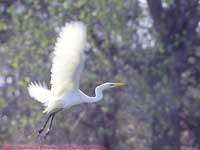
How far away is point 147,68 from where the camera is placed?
14.8 metres

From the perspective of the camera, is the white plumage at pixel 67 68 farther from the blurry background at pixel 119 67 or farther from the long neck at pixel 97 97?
the blurry background at pixel 119 67

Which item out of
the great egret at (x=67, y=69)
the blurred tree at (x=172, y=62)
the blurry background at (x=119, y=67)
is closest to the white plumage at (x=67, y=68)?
→ the great egret at (x=67, y=69)

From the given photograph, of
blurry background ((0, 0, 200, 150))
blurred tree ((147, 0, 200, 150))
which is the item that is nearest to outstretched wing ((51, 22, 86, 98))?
blurry background ((0, 0, 200, 150))

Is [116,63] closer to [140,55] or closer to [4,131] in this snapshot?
[140,55]

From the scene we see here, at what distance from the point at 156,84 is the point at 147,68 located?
37 cm

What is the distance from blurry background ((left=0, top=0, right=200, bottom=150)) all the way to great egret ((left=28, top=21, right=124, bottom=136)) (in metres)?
4.40

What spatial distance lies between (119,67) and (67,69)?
610 centimetres

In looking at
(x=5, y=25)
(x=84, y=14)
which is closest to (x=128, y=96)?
(x=84, y=14)

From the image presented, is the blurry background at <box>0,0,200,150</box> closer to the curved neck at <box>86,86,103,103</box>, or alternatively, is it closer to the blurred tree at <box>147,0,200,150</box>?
the blurred tree at <box>147,0,200,150</box>

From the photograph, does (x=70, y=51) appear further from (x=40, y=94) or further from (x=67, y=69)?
(x=40, y=94)

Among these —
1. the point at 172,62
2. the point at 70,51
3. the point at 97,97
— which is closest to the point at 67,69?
the point at 70,51

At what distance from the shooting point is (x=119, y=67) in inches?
590

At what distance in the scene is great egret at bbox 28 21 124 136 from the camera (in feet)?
28.5

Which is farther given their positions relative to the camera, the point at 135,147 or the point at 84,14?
the point at 135,147
